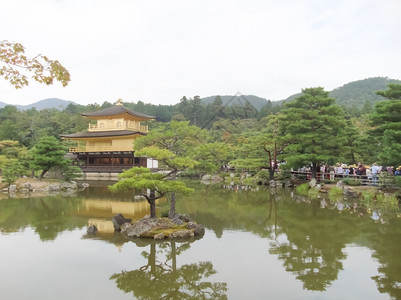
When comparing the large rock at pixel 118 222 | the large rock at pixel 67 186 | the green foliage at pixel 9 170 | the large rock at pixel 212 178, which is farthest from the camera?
the large rock at pixel 212 178

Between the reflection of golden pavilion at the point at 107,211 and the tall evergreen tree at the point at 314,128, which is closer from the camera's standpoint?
the reflection of golden pavilion at the point at 107,211

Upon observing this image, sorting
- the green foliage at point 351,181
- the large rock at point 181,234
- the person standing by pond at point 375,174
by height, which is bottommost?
the large rock at point 181,234

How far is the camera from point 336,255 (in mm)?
7570

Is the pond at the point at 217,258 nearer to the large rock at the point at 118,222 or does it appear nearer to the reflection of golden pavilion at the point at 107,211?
the reflection of golden pavilion at the point at 107,211

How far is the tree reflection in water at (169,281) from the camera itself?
5566mm

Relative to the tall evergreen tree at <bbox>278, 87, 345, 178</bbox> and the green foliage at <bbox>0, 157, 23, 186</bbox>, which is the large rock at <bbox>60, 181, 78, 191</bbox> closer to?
the green foliage at <bbox>0, 157, 23, 186</bbox>

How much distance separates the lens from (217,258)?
746 cm

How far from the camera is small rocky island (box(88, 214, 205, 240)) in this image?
9102 mm

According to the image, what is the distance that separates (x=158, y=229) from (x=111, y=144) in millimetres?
27354

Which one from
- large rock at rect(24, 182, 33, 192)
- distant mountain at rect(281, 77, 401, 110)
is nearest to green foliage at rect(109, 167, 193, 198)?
large rock at rect(24, 182, 33, 192)

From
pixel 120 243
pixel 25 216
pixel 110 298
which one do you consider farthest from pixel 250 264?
pixel 25 216

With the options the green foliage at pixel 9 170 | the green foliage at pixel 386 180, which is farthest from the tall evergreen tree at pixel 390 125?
the green foliage at pixel 9 170

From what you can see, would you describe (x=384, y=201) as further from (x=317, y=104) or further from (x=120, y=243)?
(x=120, y=243)

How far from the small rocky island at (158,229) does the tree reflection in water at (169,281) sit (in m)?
1.50
